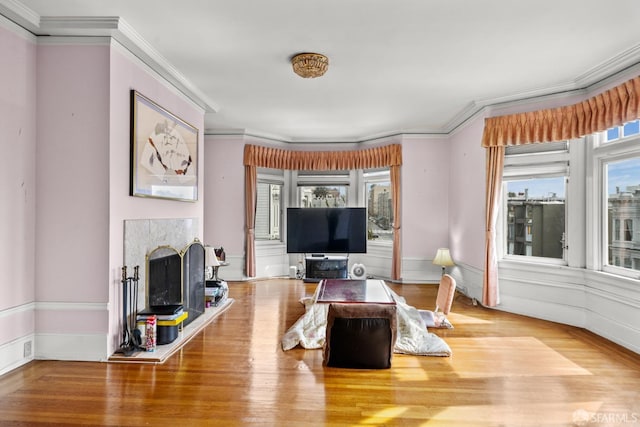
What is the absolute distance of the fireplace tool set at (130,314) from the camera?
10.2 feet

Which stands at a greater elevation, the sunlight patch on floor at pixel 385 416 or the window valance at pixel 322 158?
the window valance at pixel 322 158

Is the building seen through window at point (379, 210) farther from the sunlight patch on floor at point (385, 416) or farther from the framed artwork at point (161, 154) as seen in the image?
the sunlight patch on floor at point (385, 416)

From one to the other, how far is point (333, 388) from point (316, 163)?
5.02 meters

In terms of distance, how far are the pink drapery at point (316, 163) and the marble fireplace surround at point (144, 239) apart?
2.48 metres

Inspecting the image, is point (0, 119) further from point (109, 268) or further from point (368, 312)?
point (368, 312)

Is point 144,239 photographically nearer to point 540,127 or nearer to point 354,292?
point 354,292

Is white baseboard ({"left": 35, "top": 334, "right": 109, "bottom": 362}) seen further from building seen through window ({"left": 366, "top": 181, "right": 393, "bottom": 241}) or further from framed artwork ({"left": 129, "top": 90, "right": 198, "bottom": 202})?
building seen through window ({"left": 366, "top": 181, "right": 393, "bottom": 241})

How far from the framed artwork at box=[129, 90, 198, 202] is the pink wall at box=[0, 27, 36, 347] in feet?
2.46

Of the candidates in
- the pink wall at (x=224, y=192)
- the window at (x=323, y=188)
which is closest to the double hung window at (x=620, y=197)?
the window at (x=323, y=188)

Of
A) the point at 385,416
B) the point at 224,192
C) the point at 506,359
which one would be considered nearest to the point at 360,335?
the point at 385,416

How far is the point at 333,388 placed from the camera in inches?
101

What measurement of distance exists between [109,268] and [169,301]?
2.76ft

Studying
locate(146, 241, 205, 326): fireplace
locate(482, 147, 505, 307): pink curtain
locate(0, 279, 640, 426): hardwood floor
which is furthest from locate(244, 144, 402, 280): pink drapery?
locate(0, 279, 640, 426): hardwood floor

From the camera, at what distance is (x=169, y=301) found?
3.69m
